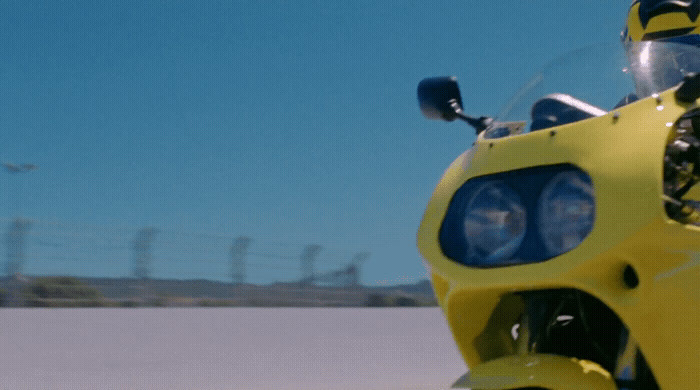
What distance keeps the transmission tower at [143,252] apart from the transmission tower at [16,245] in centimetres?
123

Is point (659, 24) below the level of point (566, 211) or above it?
above

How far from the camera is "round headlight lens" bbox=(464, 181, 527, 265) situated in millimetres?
2686

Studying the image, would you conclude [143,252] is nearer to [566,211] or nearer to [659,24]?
[659,24]

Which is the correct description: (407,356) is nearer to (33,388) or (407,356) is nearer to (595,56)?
(33,388)

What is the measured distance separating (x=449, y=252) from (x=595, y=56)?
909 mm

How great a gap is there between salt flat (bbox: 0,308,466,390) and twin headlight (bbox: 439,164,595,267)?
3.70 m

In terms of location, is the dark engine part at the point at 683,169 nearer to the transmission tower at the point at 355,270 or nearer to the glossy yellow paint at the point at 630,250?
the glossy yellow paint at the point at 630,250

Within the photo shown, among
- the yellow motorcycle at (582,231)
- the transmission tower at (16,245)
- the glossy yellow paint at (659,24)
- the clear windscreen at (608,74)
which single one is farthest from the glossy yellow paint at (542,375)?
the transmission tower at (16,245)

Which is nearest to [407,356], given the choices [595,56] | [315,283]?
[315,283]

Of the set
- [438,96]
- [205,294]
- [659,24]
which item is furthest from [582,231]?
[205,294]

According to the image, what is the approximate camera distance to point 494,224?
274cm

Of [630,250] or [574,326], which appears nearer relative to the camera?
[630,250]

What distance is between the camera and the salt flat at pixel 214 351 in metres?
6.17

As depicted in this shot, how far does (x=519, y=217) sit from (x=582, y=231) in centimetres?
21
